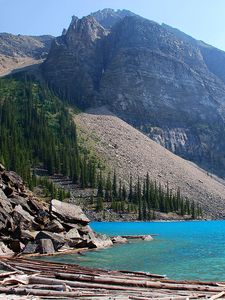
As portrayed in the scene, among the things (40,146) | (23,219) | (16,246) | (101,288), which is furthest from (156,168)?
(101,288)

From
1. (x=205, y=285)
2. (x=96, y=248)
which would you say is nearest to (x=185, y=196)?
(x=96, y=248)

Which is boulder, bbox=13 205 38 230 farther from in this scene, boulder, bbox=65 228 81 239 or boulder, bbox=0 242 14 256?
boulder, bbox=0 242 14 256

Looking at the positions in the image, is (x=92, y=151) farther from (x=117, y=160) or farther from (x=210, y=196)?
(x=210, y=196)

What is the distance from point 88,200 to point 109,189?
11901 mm

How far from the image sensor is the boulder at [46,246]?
43219mm

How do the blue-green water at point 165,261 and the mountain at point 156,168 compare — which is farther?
the mountain at point 156,168

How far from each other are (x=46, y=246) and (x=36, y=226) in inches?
258

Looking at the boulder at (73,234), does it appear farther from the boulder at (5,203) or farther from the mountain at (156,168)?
the mountain at (156,168)

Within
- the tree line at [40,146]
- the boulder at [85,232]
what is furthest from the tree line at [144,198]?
the boulder at [85,232]

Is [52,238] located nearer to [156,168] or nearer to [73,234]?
[73,234]

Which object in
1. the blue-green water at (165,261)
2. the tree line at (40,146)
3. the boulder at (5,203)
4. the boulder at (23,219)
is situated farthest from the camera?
the tree line at (40,146)

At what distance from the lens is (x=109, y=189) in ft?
496

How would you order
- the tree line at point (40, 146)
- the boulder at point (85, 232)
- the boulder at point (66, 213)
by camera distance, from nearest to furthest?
the boulder at point (66, 213) → the boulder at point (85, 232) → the tree line at point (40, 146)

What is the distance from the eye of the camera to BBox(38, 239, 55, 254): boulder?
43219 millimetres
